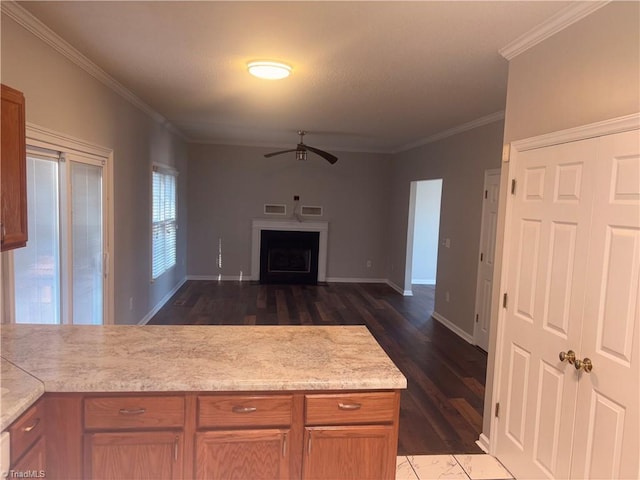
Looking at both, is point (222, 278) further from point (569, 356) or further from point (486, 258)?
point (569, 356)

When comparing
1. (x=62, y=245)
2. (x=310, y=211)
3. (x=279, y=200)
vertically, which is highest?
(x=279, y=200)

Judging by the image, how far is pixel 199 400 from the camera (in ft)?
5.28

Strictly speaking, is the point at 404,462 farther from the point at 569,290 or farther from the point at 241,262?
the point at 241,262

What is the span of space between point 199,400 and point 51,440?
0.58 m

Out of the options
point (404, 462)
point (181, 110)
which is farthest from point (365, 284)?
point (404, 462)

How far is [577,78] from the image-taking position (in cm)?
200

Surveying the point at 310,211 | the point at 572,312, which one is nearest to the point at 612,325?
the point at 572,312

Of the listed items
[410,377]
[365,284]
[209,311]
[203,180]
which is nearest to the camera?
[410,377]

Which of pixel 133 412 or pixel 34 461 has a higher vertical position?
pixel 133 412

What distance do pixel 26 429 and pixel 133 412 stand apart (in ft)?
1.13

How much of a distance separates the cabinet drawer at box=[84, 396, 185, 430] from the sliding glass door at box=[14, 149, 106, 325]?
1284 millimetres

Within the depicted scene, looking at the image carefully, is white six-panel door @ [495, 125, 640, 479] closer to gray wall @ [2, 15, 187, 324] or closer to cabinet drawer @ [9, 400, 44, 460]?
cabinet drawer @ [9, 400, 44, 460]

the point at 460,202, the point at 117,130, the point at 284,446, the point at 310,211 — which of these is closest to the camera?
the point at 284,446

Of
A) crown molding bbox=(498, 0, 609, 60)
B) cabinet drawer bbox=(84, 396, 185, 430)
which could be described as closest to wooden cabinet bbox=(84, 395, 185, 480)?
cabinet drawer bbox=(84, 396, 185, 430)
